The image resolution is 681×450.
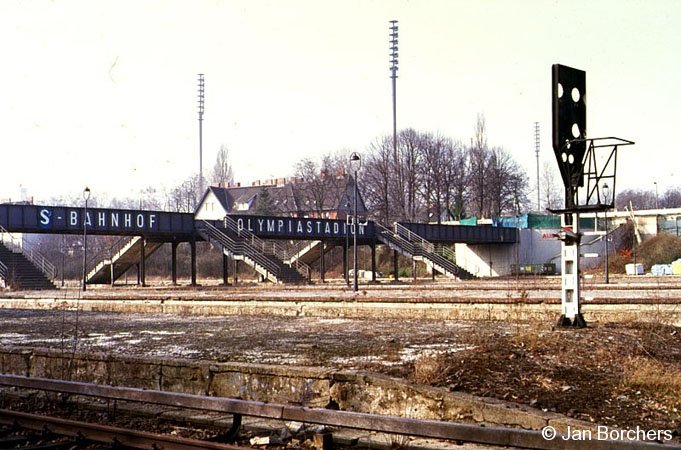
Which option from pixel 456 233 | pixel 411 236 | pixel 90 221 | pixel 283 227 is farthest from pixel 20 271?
pixel 456 233

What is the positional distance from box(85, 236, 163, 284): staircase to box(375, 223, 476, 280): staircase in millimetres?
17081

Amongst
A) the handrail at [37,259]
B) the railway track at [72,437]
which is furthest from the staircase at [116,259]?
the railway track at [72,437]

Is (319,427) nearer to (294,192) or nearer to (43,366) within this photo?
(43,366)

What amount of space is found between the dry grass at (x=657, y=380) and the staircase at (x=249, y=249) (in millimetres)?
42607

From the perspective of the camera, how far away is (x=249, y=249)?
53.2 m

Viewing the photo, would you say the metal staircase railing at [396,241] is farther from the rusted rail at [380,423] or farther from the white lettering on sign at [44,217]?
the rusted rail at [380,423]

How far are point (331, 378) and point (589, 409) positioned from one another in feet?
10.0

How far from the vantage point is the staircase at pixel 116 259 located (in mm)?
56250

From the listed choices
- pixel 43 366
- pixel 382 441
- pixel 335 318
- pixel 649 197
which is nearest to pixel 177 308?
pixel 335 318

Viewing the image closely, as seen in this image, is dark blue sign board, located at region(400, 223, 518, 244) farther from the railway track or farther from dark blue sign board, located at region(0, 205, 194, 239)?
the railway track

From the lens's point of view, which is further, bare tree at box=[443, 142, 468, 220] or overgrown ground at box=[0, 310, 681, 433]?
bare tree at box=[443, 142, 468, 220]

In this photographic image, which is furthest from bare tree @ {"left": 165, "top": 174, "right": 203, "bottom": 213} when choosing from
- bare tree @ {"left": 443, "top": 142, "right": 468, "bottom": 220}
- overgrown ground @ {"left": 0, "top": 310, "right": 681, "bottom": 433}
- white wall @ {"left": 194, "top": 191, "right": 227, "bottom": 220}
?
overgrown ground @ {"left": 0, "top": 310, "right": 681, "bottom": 433}

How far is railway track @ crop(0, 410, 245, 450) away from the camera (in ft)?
24.1

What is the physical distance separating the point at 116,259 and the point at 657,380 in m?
51.8
